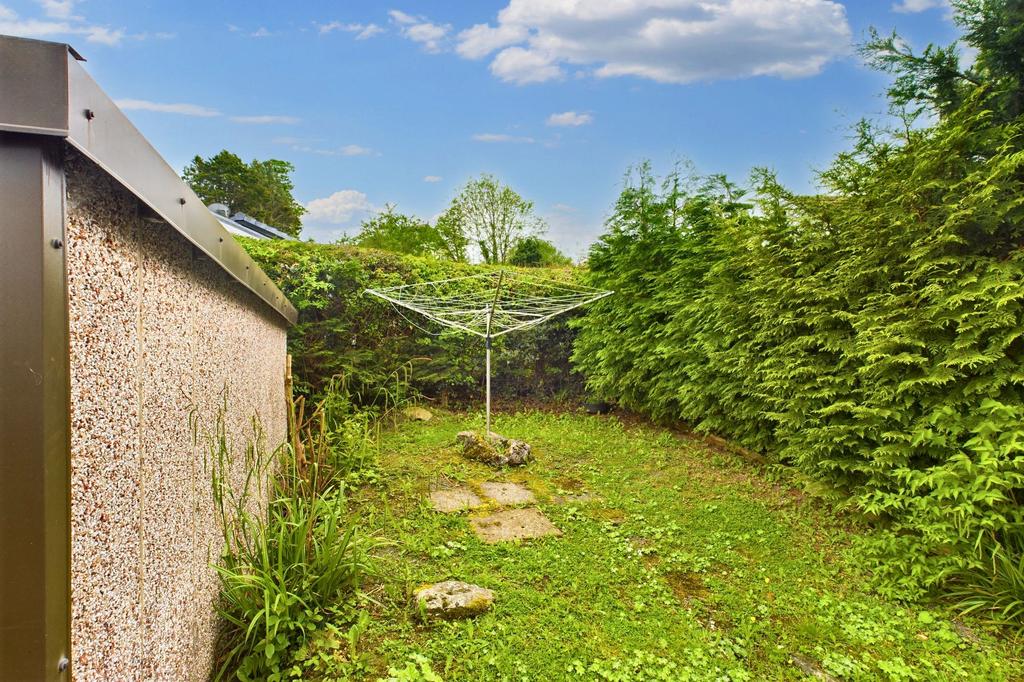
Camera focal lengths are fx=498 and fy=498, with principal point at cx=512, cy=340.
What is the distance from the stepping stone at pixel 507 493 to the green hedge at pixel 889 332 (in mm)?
2131

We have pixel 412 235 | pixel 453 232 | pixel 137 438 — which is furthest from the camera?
pixel 412 235

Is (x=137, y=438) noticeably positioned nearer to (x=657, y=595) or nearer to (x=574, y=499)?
(x=657, y=595)

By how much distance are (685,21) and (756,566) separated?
5779 mm

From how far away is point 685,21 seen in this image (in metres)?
5.76

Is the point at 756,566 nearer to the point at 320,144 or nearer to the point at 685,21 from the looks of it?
the point at 685,21

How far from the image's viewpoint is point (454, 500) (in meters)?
3.89

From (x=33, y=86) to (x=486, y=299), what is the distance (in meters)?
6.25

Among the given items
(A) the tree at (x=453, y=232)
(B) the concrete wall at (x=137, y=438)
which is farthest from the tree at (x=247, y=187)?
(B) the concrete wall at (x=137, y=438)

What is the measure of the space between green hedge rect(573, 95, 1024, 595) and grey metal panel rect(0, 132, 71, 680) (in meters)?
3.42

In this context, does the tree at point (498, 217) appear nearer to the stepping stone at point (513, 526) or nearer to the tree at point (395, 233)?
the tree at point (395, 233)

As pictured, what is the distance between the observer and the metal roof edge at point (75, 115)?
2.56 feet

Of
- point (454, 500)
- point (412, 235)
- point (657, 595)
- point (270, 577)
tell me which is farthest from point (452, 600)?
point (412, 235)

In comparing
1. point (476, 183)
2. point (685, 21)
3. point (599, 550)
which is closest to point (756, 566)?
point (599, 550)

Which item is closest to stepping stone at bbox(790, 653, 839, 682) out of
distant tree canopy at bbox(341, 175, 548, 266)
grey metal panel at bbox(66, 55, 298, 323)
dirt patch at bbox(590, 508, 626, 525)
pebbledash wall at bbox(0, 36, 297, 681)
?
dirt patch at bbox(590, 508, 626, 525)
